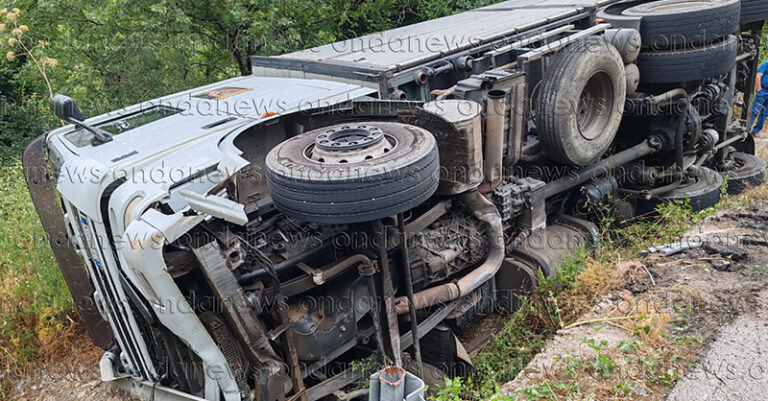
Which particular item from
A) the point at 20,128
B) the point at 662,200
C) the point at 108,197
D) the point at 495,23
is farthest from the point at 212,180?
the point at 20,128

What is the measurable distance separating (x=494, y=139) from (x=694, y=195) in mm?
2899

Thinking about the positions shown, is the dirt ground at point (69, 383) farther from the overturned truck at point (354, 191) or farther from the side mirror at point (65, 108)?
the side mirror at point (65, 108)

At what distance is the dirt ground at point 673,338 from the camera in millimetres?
2992

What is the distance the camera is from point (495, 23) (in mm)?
5422

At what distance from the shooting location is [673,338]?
337 cm

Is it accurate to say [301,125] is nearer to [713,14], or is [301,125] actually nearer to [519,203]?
[519,203]

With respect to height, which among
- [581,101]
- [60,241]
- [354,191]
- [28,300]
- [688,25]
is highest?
[688,25]

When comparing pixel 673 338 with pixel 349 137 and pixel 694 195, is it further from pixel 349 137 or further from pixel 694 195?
pixel 694 195

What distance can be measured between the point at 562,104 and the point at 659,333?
177 cm

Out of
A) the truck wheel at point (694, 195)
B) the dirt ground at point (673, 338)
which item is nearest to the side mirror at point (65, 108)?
the dirt ground at point (673, 338)

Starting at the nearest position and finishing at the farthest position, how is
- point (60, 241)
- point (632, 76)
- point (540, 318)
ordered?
point (60, 241)
point (540, 318)
point (632, 76)

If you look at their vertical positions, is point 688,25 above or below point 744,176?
above

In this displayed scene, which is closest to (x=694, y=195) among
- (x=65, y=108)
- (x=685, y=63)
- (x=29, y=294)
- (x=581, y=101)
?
(x=685, y=63)

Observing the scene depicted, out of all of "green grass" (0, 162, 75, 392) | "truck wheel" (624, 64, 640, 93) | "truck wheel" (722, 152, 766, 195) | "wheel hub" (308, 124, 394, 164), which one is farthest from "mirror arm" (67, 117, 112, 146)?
"truck wheel" (722, 152, 766, 195)
